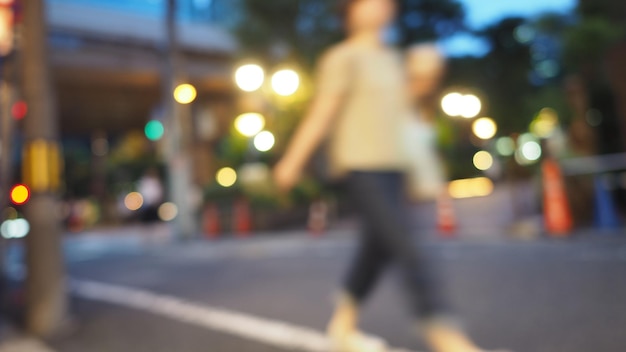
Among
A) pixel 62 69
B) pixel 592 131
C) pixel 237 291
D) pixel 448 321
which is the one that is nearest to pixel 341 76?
pixel 448 321

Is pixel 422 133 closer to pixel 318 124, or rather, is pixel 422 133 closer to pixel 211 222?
pixel 318 124

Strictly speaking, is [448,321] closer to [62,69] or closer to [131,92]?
[62,69]

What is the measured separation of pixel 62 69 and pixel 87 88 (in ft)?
15.1

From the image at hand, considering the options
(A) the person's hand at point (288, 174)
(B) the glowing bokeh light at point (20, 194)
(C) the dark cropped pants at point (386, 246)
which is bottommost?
(C) the dark cropped pants at point (386, 246)

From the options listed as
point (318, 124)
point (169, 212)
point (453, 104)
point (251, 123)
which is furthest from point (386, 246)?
point (169, 212)

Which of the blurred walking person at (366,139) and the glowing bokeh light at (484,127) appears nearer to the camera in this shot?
the blurred walking person at (366,139)

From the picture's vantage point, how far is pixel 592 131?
1180cm

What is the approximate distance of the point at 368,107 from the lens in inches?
111

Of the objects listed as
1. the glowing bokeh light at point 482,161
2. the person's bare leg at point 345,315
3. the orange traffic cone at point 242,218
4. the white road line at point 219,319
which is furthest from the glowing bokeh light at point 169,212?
the glowing bokeh light at point 482,161

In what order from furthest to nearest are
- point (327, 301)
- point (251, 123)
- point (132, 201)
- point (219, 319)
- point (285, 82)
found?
point (132, 201)
point (251, 123)
point (285, 82)
point (327, 301)
point (219, 319)

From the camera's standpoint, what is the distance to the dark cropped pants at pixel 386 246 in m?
2.51

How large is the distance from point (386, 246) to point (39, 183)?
Answer: 3.22 m

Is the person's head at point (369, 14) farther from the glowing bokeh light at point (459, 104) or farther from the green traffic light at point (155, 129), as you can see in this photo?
the green traffic light at point (155, 129)

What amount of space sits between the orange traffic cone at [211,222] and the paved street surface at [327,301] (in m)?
7.04
